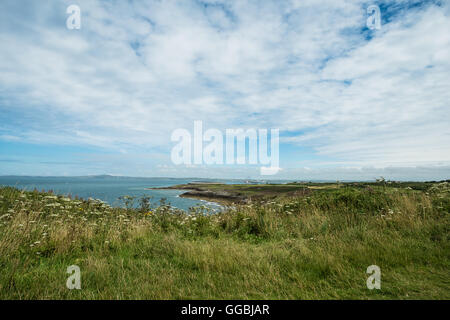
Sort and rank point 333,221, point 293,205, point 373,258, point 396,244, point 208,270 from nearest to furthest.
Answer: point 208,270, point 373,258, point 396,244, point 333,221, point 293,205

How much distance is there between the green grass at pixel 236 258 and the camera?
Answer: 11.4 feet

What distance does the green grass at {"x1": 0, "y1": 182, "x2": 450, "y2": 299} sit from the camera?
3486 millimetres

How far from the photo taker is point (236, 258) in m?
4.62

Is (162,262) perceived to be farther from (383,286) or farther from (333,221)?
(333,221)

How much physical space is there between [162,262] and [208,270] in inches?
46.7

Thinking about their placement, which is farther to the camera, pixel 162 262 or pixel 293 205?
pixel 293 205

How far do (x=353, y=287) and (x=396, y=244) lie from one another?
252cm

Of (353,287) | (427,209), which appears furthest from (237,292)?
(427,209)

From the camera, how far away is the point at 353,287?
3.59m

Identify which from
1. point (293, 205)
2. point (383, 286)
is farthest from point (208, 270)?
point (293, 205)
